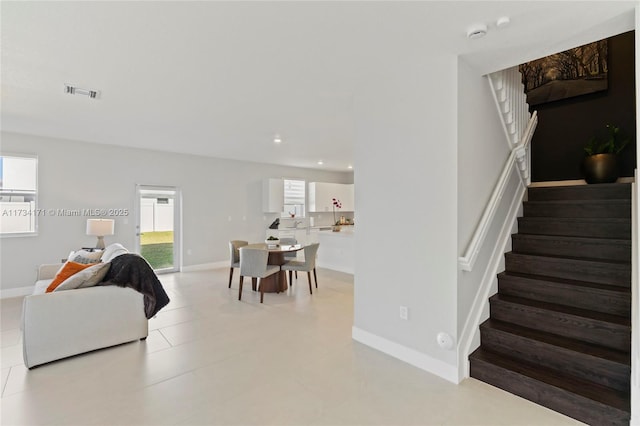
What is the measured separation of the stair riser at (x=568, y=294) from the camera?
235 centimetres

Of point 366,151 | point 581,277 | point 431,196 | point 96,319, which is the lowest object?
point 96,319

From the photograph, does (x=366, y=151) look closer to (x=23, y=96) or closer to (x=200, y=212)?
(x=23, y=96)

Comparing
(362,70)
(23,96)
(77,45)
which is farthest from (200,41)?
(23,96)

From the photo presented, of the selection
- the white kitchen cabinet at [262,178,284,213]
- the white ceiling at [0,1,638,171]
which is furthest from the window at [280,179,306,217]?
the white ceiling at [0,1,638,171]

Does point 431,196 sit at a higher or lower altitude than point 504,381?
higher

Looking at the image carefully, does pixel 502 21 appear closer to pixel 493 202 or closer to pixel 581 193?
pixel 493 202

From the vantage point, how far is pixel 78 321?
9.24 feet

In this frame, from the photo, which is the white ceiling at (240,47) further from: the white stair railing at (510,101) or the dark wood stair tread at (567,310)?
the dark wood stair tread at (567,310)

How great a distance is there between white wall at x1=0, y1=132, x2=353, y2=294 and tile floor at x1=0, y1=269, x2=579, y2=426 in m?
1.90

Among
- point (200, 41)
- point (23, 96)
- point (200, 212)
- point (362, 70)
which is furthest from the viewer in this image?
point (200, 212)

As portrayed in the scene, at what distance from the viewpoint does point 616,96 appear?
3.86m

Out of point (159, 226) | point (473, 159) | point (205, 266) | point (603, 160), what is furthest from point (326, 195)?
point (473, 159)

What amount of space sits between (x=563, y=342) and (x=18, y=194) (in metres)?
7.22

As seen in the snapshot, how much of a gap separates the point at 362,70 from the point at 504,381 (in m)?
2.74
